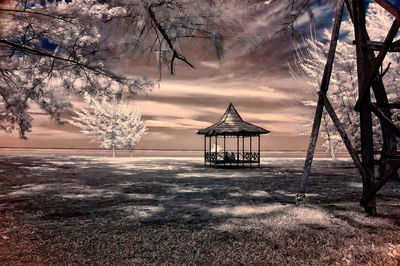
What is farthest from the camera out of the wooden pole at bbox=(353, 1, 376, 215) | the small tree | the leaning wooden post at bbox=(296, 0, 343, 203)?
the small tree

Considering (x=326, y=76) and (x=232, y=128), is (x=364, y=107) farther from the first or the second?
(x=232, y=128)

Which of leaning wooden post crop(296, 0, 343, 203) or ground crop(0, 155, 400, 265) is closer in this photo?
ground crop(0, 155, 400, 265)

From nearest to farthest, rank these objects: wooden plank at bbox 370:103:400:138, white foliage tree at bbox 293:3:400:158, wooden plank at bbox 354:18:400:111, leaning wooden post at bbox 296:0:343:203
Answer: wooden plank at bbox 354:18:400:111 < wooden plank at bbox 370:103:400:138 < leaning wooden post at bbox 296:0:343:203 < white foliage tree at bbox 293:3:400:158

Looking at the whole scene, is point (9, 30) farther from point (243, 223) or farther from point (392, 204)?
point (392, 204)

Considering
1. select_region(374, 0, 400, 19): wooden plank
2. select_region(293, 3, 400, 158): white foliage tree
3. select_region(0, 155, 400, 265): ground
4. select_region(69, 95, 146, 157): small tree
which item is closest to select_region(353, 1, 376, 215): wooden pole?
select_region(0, 155, 400, 265): ground

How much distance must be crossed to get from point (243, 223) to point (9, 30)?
7.96m

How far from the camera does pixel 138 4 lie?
616 centimetres

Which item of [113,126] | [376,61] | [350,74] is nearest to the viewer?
[376,61]

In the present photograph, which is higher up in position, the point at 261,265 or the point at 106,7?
the point at 106,7

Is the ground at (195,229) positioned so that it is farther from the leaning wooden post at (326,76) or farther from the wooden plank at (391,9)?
the wooden plank at (391,9)

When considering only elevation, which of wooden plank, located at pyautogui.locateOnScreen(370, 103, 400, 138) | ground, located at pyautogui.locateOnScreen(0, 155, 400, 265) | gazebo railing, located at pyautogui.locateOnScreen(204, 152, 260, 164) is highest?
wooden plank, located at pyautogui.locateOnScreen(370, 103, 400, 138)

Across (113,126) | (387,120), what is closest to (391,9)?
(387,120)

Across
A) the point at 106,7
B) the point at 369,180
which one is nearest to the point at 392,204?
the point at 369,180

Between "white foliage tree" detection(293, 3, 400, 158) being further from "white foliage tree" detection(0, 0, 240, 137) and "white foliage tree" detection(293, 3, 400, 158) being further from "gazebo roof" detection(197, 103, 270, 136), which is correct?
"white foliage tree" detection(0, 0, 240, 137)
